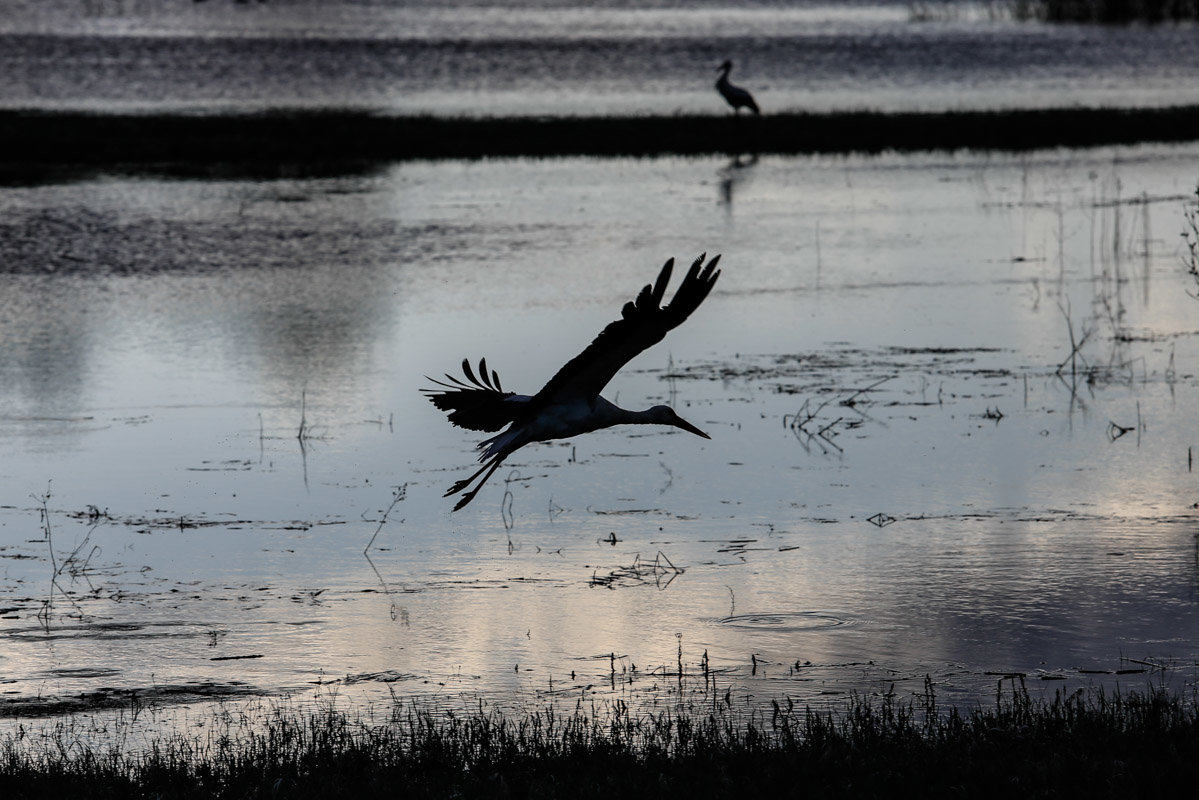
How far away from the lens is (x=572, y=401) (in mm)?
9219

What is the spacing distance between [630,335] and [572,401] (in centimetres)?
107

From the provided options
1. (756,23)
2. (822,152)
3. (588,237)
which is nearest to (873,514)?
(588,237)

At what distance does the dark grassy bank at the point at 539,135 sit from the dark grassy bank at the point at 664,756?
23506mm

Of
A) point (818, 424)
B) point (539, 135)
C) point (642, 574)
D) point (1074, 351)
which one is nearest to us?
point (642, 574)

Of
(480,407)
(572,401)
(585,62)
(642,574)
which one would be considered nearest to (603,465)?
(480,407)

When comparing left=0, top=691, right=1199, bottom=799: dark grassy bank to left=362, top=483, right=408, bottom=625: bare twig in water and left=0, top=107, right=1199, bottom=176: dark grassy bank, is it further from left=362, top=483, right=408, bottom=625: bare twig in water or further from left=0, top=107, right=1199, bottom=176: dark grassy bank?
left=0, top=107, right=1199, bottom=176: dark grassy bank

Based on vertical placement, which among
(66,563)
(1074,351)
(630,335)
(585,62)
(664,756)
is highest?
(585,62)

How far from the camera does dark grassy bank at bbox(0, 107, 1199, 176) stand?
3023 centimetres

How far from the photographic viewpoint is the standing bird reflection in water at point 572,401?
8109 mm

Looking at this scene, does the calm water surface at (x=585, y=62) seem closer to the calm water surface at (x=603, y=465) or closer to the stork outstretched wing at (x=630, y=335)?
the calm water surface at (x=603, y=465)

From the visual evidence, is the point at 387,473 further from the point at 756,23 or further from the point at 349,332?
the point at 756,23

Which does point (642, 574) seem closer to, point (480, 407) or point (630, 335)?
point (480, 407)

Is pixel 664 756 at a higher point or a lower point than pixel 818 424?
lower

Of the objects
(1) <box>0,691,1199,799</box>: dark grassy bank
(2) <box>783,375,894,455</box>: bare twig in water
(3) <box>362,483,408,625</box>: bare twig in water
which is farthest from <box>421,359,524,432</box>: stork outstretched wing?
(2) <box>783,375,894,455</box>: bare twig in water
